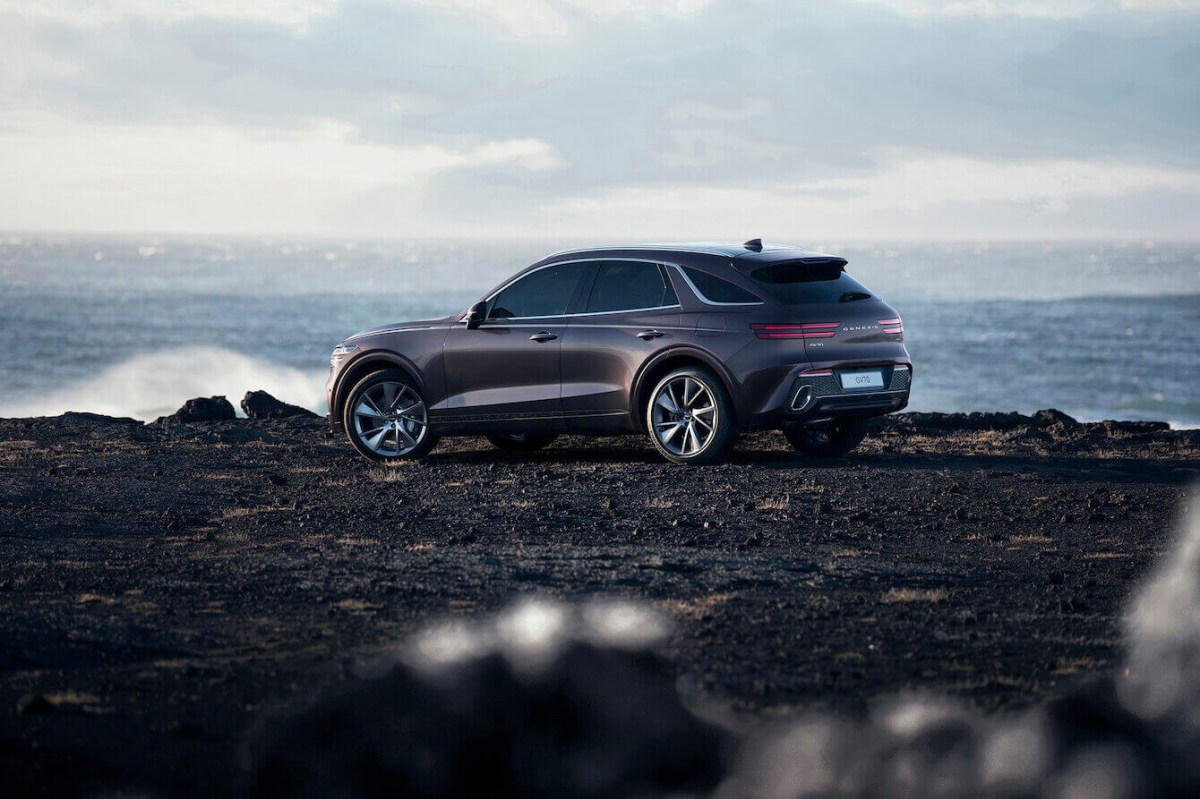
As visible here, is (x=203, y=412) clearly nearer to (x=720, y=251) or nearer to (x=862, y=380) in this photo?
(x=720, y=251)

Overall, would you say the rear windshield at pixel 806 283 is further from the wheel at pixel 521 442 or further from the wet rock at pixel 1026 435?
the wet rock at pixel 1026 435

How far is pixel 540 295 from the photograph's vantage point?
12.2m

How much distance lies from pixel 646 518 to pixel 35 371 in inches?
1967

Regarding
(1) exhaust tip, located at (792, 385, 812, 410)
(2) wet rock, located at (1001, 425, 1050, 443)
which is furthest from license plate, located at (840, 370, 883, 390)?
(2) wet rock, located at (1001, 425, 1050, 443)

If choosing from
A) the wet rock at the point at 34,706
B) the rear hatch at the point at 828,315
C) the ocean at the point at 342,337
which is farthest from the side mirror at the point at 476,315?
the ocean at the point at 342,337

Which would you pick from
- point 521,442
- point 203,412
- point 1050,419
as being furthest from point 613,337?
point 203,412

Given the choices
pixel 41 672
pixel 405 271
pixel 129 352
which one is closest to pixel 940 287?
pixel 405 271

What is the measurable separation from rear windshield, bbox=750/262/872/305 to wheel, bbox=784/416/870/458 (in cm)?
150

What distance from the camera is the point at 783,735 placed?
→ 15.1 feet

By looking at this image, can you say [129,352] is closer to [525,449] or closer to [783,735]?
[525,449]

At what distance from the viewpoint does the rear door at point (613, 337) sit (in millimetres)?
11547

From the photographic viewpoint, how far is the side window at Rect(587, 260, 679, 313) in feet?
38.5

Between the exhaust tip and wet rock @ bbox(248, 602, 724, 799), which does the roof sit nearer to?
the exhaust tip

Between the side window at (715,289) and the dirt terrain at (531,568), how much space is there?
135 centimetres
